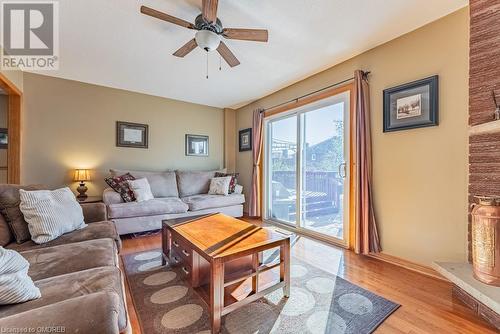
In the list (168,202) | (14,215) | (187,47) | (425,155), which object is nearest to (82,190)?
(168,202)

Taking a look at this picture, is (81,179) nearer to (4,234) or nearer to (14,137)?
(14,137)

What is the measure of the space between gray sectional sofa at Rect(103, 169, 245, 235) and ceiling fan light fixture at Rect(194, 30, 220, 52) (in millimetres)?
2385

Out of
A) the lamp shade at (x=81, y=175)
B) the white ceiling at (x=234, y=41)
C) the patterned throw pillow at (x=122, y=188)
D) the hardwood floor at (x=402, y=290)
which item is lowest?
the hardwood floor at (x=402, y=290)

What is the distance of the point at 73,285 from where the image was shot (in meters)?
1.06

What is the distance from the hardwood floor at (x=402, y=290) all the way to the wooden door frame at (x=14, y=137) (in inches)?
79.6

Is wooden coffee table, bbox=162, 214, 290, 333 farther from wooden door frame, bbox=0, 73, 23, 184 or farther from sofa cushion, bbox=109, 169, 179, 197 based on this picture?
wooden door frame, bbox=0, 73, 23, 184

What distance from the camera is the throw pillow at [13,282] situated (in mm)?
835

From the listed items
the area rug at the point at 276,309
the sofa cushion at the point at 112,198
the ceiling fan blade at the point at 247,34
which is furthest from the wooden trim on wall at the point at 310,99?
the sofa cushion at the point at 112,198

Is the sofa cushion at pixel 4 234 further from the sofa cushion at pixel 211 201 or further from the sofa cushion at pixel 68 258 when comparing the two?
the sofa cushion at pixel 211 201

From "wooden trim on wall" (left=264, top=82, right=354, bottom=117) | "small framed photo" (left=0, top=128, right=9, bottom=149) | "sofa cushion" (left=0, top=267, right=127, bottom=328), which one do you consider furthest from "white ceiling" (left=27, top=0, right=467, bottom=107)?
"sofa cushion" (left=0, top=267, right=127, bottom=328)

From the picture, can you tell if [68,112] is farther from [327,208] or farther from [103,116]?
[327,208]

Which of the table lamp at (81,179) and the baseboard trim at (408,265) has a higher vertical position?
the table lamp at (81,179)

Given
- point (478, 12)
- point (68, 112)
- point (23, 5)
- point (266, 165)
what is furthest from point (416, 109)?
point (68, 112)

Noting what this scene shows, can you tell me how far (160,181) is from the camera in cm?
390
